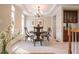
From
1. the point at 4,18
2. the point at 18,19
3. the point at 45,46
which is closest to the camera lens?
the point at 4,18

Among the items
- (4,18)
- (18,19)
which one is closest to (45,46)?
(18,19)

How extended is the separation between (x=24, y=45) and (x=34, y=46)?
206 mm

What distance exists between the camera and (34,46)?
2.49 m

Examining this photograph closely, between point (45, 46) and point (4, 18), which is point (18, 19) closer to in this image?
point (4, 18)

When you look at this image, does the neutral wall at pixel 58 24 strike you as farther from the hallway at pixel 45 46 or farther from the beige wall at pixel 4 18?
the beige wall at pixel 4 18

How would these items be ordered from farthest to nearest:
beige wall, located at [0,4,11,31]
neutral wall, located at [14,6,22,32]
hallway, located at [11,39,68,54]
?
hallway, located at [11,39,68,54] → neutral wall, located at [14,6,22,32] → beige wall, located at [0,4,11,31]

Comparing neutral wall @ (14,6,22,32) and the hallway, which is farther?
the hallway

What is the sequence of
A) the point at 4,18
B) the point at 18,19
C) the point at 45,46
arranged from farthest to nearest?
the point at 45,46 < the point at 18,19 < the point at 4,18

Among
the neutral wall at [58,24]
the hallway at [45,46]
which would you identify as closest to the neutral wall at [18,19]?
the hallway at [45,46]

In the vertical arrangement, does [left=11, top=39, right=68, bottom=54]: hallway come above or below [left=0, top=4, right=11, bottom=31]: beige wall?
below

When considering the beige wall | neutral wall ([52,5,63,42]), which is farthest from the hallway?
the beige wall

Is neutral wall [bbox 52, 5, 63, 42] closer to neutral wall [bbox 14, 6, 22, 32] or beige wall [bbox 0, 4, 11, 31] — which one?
neutral wall [bbox 14, 6, 22, 32]

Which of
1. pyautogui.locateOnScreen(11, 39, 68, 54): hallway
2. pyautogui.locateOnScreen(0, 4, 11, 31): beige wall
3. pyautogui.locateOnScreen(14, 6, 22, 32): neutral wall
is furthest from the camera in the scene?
pyautogui.locateOnScreen(11, 39, 68, 54): hallway
